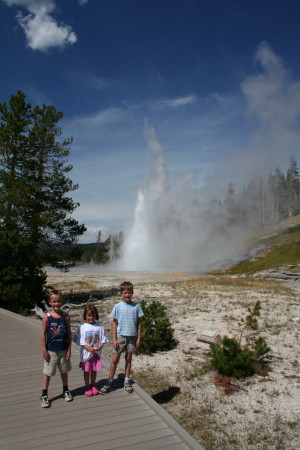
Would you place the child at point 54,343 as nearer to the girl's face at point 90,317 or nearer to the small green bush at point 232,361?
the girl's face at point 90,317

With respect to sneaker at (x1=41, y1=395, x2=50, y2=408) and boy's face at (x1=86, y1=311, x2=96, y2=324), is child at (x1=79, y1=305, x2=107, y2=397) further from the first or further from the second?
sneaker at (x1=41, y1=395, x2=50, y2=408)

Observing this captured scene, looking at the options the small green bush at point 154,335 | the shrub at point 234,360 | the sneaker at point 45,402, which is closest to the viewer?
the sneaker at point 45,402

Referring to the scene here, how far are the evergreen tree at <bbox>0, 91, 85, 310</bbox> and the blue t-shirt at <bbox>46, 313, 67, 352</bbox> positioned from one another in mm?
11885

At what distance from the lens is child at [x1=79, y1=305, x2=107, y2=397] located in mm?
5941

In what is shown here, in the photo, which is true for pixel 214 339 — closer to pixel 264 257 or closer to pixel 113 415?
pixel 113 415

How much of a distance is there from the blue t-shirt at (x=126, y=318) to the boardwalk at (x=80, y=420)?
44.1 inches

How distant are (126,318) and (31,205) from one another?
47.7ft

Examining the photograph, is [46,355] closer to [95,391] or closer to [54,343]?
[54,343]

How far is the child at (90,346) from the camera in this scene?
594 centimetres

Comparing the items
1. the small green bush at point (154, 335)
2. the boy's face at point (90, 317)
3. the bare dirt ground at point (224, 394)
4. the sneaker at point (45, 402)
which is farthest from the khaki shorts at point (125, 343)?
the small green bush at point (154, 335)

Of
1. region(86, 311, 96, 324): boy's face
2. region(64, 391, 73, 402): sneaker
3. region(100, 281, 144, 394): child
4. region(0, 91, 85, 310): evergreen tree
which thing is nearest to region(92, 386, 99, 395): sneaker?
region(100, 281, 144, 394): child

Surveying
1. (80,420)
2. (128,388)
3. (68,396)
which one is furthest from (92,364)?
(80,420)

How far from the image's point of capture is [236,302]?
65.1 ft

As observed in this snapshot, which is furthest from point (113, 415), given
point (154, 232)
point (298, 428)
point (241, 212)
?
point (241, 212)
